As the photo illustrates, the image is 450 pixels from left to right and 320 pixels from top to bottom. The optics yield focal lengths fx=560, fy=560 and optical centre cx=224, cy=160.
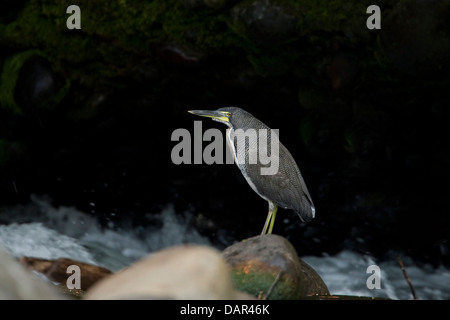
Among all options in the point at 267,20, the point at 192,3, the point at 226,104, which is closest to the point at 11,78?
the point at 192,3

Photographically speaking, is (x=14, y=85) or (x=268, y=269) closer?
(x=268, y=269)

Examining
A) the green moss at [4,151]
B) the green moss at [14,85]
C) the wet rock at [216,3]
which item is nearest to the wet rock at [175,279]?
the wet rock at [216,3]

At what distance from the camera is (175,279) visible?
235 centimetres

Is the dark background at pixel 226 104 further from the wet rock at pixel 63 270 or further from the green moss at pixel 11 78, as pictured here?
the wet rock at pixel 63 270

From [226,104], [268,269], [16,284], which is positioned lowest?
[268,269]

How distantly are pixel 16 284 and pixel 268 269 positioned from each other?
1.47 metres

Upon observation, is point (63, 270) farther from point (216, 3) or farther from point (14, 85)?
point (216, 3)

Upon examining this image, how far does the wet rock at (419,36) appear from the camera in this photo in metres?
5.16

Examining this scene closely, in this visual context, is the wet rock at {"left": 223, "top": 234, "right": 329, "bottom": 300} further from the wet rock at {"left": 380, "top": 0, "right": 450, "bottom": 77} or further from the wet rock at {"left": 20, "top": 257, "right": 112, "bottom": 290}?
the wet rock at {"left": 380, "top": 0, "right": 450, "bottom": 77}

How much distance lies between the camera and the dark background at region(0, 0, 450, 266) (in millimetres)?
5941

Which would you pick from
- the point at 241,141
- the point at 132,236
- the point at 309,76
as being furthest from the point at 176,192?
the point at 241,141

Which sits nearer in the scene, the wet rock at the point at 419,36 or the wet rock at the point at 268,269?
the wet rock at the point at 268,269

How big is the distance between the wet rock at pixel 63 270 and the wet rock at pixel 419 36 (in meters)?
3.51
